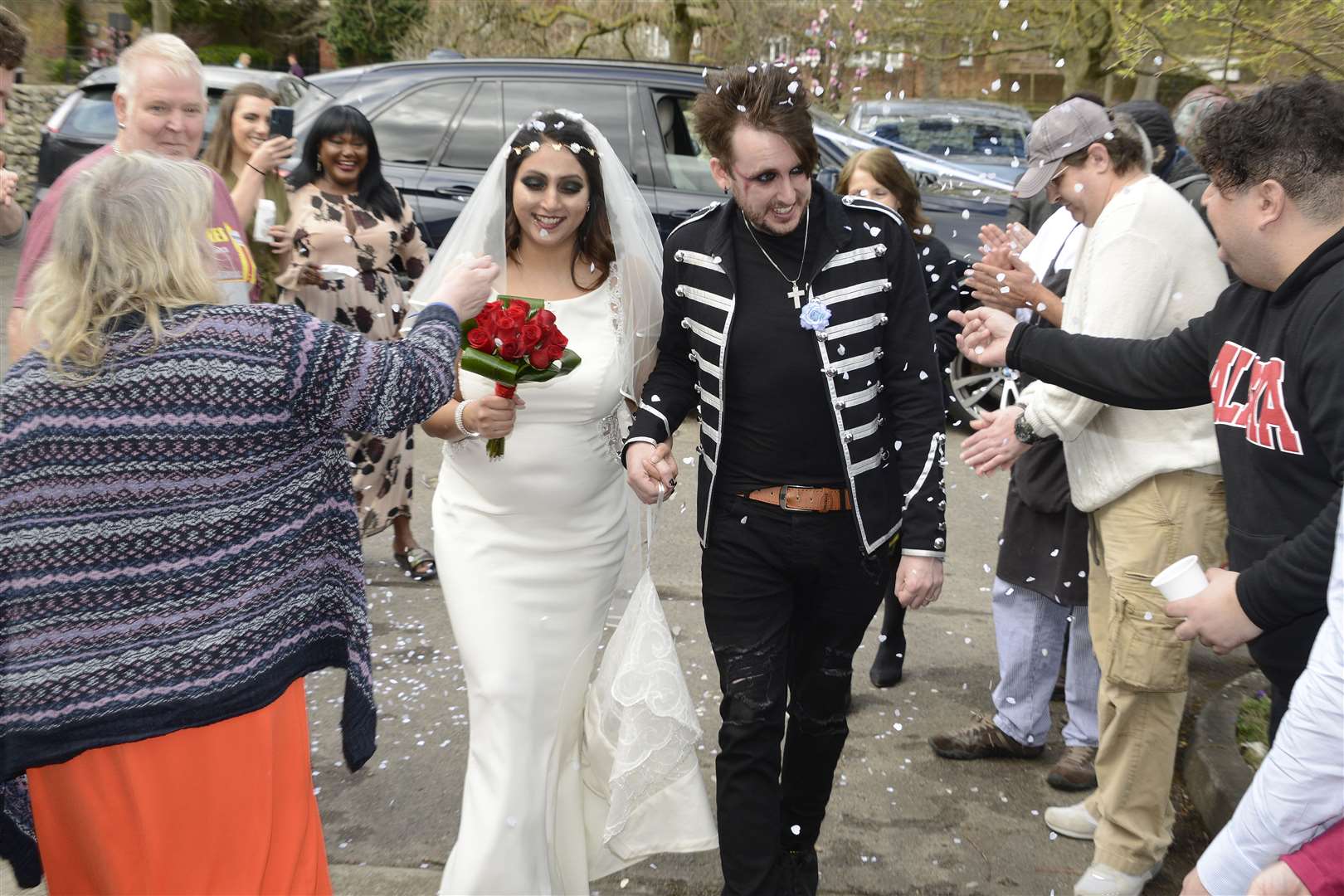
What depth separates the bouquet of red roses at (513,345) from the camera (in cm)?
326

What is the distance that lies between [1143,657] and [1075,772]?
99 cm

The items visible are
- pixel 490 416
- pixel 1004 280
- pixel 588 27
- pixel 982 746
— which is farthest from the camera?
pixel 588 27

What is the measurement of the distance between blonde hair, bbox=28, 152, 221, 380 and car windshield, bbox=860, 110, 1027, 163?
7213 mm

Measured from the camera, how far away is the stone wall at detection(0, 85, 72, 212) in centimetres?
1686

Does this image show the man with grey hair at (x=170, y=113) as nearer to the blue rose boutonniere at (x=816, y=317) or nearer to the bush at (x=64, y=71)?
the blue rose boutonniere at (x=816, y=317)

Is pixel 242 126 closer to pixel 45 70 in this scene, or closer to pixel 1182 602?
pixel 1182 602

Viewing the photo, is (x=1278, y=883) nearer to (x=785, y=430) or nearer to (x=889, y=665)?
(x=785, y=430)

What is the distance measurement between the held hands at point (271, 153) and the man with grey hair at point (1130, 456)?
301 centimetres

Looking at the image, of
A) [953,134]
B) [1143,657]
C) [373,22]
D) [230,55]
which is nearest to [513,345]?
[1143,657]

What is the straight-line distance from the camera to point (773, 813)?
3.32 meters

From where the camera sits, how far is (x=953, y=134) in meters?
9.33

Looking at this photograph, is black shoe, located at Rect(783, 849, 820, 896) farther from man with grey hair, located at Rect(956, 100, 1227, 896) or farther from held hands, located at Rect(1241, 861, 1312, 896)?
held hands, located at Rect(1241, 861, 1312, 896)

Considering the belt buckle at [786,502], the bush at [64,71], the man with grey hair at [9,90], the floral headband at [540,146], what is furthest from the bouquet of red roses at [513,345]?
the bush at [64,71]

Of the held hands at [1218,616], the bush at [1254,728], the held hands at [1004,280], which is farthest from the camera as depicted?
the bush at [1254,728]
